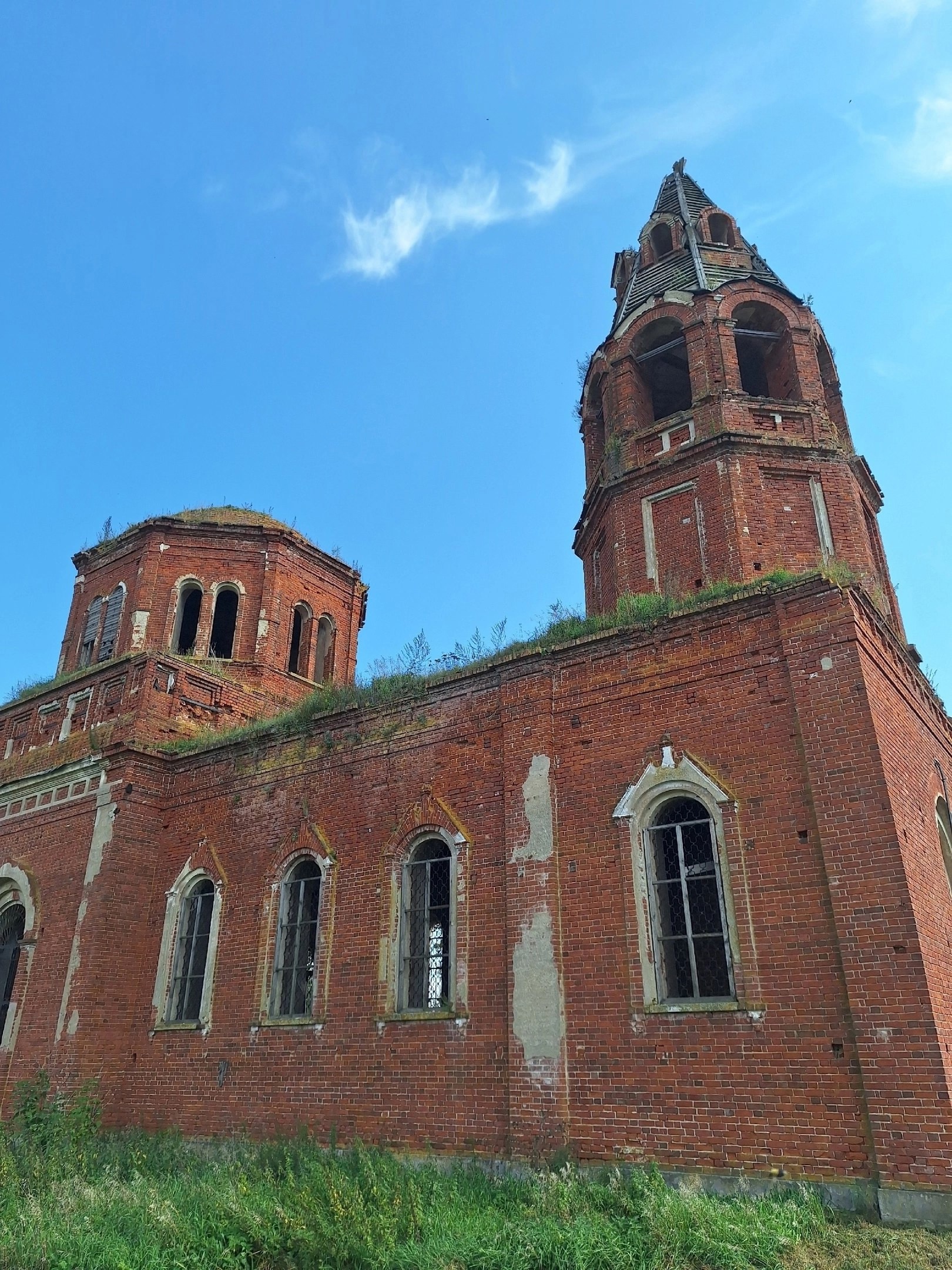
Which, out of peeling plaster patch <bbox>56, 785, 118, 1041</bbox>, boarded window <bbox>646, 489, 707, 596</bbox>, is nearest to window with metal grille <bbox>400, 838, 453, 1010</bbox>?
boarded window <bbox>646, 489, 707, 596</bbox>

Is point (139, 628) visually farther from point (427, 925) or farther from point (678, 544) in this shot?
point (678, 544)

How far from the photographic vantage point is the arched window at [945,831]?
10289mm

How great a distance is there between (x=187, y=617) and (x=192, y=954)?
767 cm

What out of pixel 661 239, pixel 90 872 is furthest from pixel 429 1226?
pixel 661 239

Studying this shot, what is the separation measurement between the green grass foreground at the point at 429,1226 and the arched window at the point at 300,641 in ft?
36.8

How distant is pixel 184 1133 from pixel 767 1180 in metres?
7.75

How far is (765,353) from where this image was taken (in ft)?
49.3

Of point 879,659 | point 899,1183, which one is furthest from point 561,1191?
point 879,659

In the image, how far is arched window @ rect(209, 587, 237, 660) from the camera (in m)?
18.6

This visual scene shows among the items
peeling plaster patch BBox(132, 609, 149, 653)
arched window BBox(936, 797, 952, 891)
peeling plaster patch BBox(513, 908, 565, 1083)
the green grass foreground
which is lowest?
the green grass foreground

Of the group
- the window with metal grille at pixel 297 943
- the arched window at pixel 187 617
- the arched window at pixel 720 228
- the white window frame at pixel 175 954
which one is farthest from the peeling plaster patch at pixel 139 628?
the arched window at pixel 720 228

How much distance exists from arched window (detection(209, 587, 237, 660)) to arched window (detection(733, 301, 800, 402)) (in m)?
10.9

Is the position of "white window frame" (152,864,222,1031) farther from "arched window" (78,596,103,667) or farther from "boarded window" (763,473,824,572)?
"boarded window" (763,473,824,572)

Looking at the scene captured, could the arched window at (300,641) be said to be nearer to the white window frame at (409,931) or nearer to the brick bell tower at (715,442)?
the brick bell tower at (715,442)
